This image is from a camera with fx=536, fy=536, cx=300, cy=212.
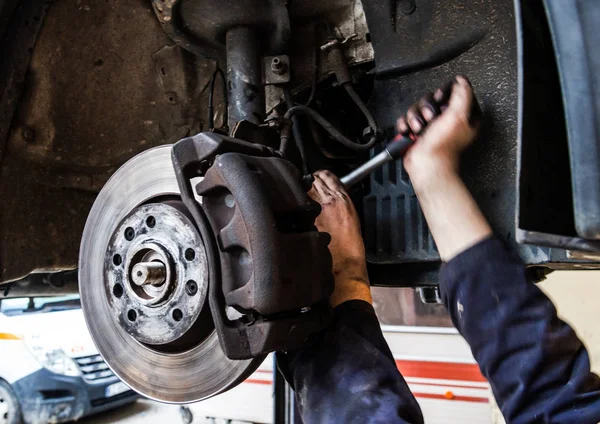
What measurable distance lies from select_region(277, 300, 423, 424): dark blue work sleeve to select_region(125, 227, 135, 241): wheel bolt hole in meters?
0.26

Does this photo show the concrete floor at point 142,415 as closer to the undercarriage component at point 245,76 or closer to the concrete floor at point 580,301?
the concrete floor at point 580,301

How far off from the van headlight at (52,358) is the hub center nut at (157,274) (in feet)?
9.84

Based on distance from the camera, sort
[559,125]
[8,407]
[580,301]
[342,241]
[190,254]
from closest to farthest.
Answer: [559,125] → [190,254] → [342,241] → [580,301] → [8,407]

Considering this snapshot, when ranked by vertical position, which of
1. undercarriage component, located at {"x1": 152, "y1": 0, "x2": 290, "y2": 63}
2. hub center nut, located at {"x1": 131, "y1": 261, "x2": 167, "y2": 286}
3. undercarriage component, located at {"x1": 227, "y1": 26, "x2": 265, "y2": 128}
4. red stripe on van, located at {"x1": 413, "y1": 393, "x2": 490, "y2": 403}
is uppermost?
undercarriage component, located at {"x1": 152, "y1": 0, "x2": 290, "y2": 63}

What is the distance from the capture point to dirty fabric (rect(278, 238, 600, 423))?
0.57m

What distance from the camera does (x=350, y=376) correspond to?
64cm

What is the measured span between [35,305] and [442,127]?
3507 mm

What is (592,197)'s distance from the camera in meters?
0.44

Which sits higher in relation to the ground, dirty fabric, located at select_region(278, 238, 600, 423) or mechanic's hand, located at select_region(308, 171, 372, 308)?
mechanic's hand, located at select_region(308, 171, 372, 308)

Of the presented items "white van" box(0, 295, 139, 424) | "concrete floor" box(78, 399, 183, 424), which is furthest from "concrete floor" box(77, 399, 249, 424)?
"white van" box(0, 295, 139, 424)

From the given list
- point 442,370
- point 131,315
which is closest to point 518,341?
point 131,315

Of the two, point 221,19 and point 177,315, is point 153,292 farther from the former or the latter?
point 221,19

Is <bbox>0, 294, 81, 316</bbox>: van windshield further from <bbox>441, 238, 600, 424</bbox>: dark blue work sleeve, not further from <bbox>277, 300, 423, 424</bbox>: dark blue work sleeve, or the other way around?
<bbox>441, 238, 600, 424</bbox>: dark blue work sleeve

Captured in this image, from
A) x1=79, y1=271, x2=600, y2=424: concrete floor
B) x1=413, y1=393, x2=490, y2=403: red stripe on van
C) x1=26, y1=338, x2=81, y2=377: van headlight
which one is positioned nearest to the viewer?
x1=79, y1=271, x2=600, y2=424: concrete floor
